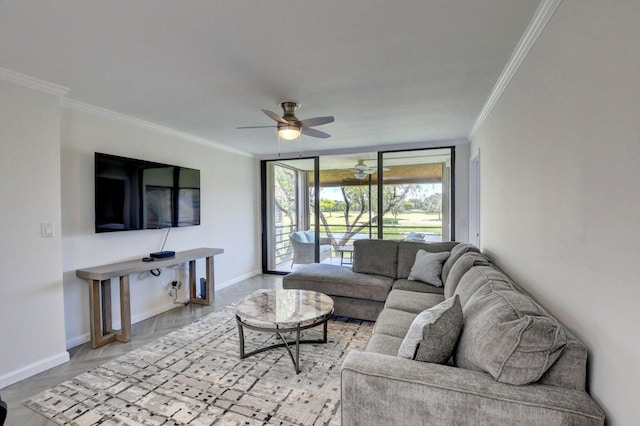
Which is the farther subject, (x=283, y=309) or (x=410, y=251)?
(x=410, y=251)

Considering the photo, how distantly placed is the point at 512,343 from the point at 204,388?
6.80 feet

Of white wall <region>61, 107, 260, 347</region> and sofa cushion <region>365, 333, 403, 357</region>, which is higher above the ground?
white wall <region>61, 107, 260, 347</region>

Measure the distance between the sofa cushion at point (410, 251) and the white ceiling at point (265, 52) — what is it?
162 cm

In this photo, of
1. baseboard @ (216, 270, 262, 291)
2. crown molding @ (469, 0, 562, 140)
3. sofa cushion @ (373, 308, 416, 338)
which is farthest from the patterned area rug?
crown molding @ (469, 0, 562, 140)

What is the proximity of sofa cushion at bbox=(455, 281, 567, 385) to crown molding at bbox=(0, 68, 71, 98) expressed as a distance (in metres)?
3.59

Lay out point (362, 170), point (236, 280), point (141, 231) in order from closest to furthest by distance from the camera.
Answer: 1. point (141, 231)
2. point (236, 280)
3. point (362, 170)

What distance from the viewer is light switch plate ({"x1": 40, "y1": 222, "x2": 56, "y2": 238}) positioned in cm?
257

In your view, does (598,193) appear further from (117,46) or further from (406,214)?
(406,214)

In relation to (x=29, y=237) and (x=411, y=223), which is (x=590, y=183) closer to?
(x=29, y=237)

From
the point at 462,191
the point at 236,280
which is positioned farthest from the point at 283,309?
the point at 462,191

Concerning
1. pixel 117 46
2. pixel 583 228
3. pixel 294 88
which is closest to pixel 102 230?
pixel 117 46

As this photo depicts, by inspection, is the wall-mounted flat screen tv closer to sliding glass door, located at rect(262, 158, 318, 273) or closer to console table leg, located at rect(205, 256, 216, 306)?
console table leg, located at rect(205, 256, 216, 306)

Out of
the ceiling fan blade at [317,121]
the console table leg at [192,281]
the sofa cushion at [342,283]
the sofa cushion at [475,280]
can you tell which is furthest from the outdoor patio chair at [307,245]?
the sofa cushion at [475,280]

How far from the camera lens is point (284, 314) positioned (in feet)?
8.39
